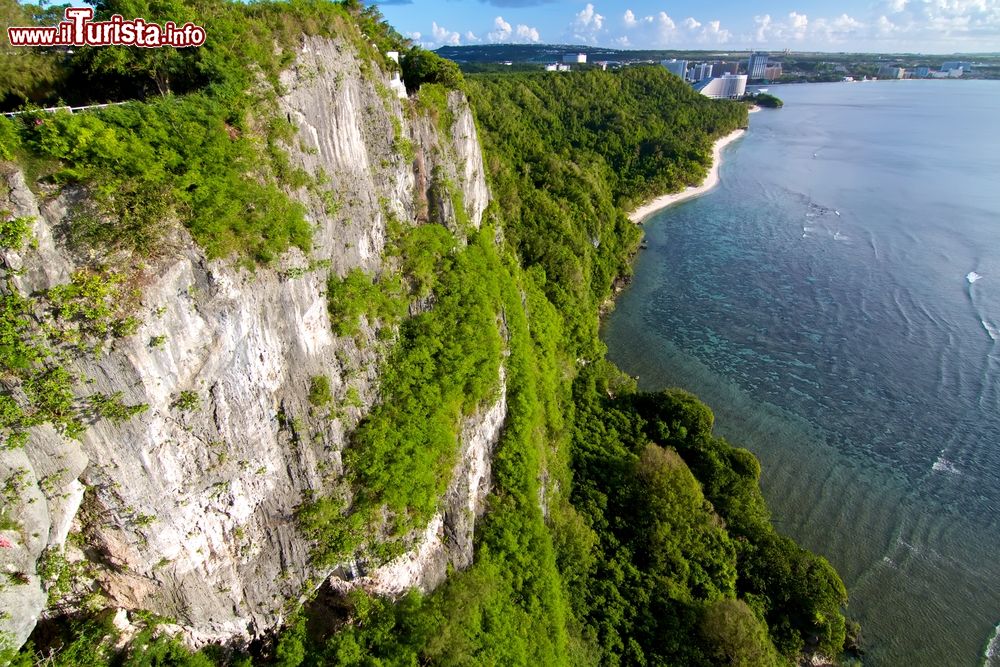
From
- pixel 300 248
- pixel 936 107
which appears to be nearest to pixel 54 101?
pixel 300 248

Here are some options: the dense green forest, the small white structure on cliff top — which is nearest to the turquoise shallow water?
the dense green forest

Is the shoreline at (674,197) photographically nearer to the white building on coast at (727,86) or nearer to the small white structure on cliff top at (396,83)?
the small white structure on cliff top at (396,83)

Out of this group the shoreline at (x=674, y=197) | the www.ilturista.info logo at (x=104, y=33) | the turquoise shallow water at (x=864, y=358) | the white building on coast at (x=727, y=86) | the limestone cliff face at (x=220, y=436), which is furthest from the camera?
the white building on coast at (x=727, y=86)

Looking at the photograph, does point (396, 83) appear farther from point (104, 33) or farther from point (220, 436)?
point (220, 436)

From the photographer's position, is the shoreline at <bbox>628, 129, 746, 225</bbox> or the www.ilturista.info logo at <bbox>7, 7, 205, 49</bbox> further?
the shoreline at <bbox>628, 129, 746, 225</bbox>

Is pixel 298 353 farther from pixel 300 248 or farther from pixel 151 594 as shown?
pixel 151 594

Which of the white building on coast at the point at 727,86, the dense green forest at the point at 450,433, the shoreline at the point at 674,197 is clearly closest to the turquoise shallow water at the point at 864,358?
the shoreline at the point at 674,197

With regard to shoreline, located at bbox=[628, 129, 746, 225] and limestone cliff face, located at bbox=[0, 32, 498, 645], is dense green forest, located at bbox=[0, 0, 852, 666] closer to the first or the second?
limestone cliff face, located at bbox=[0, 32, 498, 645]
